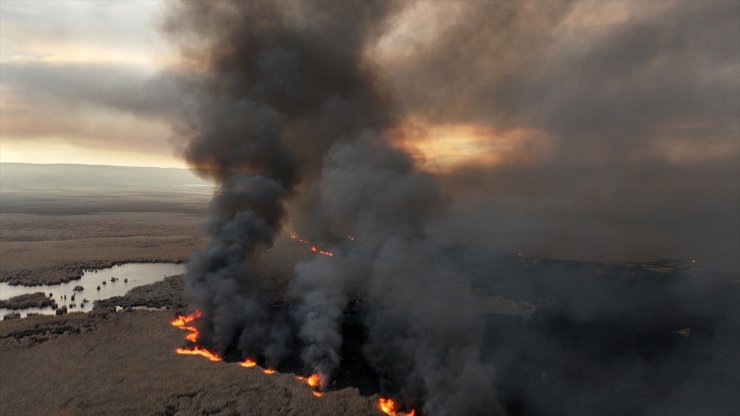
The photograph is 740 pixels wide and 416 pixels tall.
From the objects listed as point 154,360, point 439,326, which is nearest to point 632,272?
point 439,326

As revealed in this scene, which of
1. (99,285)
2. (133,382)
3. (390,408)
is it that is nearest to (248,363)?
(133,382)

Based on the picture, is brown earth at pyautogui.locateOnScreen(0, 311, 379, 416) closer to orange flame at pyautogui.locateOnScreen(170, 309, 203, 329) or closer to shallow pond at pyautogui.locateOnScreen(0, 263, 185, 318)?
orange flame at pyautogui.locateOnScreen(170, 309, 203, 329)

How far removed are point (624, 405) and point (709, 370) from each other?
46.1 feet

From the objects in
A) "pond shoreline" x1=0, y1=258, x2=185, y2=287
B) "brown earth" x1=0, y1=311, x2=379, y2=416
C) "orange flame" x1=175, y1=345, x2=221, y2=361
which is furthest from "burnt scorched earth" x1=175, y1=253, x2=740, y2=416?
"pond shoreline" x1=0, y1=258, x2=185, y2=287

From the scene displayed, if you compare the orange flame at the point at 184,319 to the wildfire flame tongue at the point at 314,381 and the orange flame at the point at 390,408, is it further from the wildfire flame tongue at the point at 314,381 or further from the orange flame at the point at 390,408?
the orange flame at the point at 390,408

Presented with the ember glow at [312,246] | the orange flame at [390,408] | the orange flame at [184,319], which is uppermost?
the ember glow at [312,246]

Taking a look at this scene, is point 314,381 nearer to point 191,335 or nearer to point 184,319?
point 191,335

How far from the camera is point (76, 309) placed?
50.8 meters

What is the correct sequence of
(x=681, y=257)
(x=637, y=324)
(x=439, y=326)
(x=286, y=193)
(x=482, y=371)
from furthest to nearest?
(x=681, y=257)
(x=286, y=193)
(x=637, y=324)
(x=439, y=326)
(x=482, y=371)

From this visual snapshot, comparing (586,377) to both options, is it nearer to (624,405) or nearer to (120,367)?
(624,405)

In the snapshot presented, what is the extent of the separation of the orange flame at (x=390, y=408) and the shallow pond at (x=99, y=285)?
41.1 m

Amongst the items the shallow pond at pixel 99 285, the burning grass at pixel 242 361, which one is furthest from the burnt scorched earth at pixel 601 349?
the shallow pond at pixel 99 285

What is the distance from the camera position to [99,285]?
62.5 metres

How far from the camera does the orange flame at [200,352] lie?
125 feet
